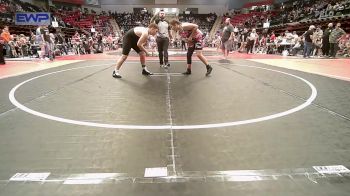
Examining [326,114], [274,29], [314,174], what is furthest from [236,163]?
[274,29]

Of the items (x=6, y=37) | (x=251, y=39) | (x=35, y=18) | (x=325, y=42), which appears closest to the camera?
(x=6, y=37)

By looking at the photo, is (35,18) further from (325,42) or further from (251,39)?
(325,42)

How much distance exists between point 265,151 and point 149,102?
7.13ft

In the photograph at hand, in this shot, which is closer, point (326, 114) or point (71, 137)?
point (71, 137)

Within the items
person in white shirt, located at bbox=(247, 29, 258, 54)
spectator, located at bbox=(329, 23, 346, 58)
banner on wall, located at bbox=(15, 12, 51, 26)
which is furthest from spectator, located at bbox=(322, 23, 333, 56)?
banner on wall, located at bbox=(15, 12, 51, 26)

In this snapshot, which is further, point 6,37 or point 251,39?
point 251,39

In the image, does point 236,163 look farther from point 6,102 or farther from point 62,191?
point 6,102

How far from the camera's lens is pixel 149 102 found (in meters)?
4.24

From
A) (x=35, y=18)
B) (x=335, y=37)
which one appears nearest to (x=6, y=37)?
(x=35, y=18)

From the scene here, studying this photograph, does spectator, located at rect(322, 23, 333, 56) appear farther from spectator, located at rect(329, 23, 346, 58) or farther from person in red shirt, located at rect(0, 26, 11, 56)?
person in red shirt, located at rect(0, 26, 11, 56)

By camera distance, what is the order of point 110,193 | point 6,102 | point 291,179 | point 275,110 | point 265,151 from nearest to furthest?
point 110,193, point 291,179, point 265,151, point 275,110, point 6,102

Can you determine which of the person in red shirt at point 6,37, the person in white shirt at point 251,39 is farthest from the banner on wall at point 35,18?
the person in white shirt at point 251,39

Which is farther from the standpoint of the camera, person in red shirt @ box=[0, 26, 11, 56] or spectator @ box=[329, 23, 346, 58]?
person in red shirt @ box=[0, 26, 11, 56]

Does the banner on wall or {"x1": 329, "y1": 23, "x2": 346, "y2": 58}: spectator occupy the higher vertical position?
the banner on wall
